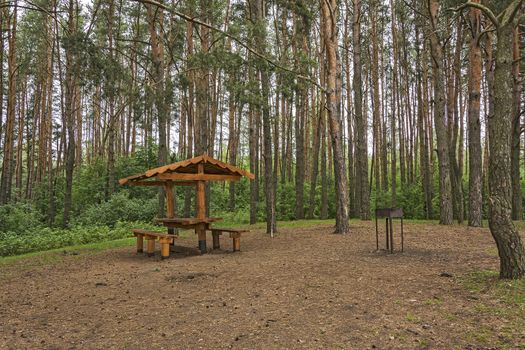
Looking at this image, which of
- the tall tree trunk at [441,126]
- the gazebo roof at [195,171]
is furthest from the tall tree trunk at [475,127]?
the gazebo roof at [195,171]

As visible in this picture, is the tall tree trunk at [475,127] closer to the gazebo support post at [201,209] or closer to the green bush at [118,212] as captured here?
the gazebo support post at [201,209]

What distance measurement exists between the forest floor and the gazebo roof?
191cm

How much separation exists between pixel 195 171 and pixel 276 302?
5407mm

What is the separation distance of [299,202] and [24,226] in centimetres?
1203

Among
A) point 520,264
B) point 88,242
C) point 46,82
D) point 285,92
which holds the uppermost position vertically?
point 46,82

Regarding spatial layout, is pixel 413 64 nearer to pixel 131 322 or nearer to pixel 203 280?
pixel 203 280

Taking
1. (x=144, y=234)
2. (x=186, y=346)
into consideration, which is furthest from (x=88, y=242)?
(x=186, y=346)

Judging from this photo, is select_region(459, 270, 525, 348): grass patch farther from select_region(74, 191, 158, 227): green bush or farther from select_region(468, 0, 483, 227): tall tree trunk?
select_region(74, 191, 158, 227): green bush

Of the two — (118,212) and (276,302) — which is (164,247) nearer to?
(276,302)

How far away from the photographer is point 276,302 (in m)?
4.81

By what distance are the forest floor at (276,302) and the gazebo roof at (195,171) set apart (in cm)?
191

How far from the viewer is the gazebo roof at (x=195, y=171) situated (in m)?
8.68

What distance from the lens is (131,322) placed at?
4434 millimetres

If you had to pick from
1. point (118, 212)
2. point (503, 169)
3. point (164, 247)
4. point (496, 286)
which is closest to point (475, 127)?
point (503, 169)
